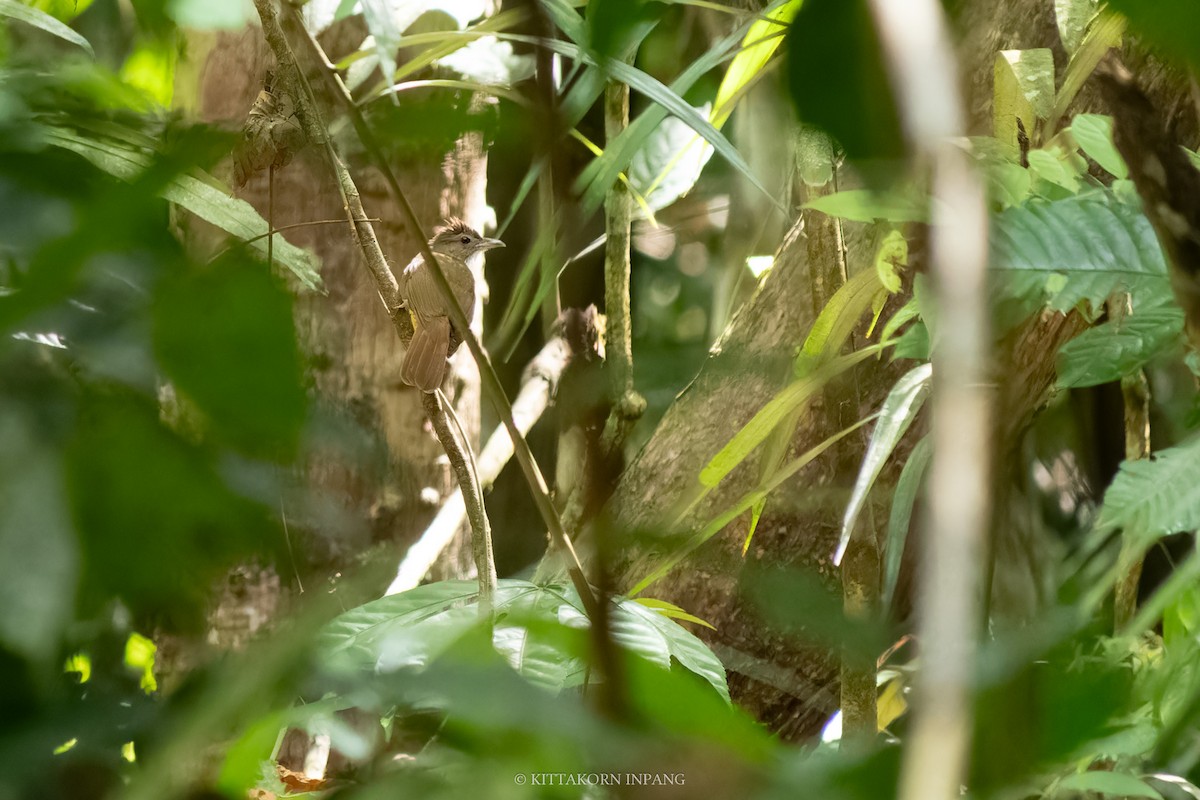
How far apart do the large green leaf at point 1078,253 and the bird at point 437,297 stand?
0.60 meters

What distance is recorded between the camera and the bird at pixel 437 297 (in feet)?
3.96

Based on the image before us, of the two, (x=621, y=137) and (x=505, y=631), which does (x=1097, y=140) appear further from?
(x=505, y=631)

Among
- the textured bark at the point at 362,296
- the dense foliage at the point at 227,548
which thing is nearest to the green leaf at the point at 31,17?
the dense foliage at the point at 227,548

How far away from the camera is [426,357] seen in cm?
122

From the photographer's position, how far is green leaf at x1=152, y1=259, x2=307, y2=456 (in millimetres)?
260

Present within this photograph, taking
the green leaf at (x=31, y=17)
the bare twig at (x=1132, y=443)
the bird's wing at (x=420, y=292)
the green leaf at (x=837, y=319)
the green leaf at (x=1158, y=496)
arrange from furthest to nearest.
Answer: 1. the bird's wing at (x=420, y=292)
2. the bare twig at (x=1132, y=443)
3. the green leaf at (x=837, y=319)
4. the green leaf at (x=1158, y=496)
5. the green leaf at (x=31, y=17)

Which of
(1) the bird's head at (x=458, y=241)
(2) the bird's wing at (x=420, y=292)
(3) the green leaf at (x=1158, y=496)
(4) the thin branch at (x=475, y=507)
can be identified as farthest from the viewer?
(1) the bird's head at (x=458, y=241)

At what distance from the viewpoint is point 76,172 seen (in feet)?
1.01

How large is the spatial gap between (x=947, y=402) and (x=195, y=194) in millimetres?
357

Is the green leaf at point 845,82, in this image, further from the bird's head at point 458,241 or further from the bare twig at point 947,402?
the bird's head at point 458,241

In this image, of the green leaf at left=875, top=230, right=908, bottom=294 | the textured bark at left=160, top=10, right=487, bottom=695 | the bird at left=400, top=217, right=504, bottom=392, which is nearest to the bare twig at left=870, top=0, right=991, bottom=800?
the green leaf at left=875, top=230, right=908, bottom=294

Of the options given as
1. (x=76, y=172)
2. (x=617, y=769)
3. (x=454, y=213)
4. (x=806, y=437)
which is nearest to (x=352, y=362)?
(x=454, y=213)

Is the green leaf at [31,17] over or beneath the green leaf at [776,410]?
over

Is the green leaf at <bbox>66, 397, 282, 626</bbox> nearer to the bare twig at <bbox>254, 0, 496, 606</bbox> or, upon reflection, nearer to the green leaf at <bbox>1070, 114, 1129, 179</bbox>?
the bare twig at <bbox>254, 0, 496, 606</bbox>
